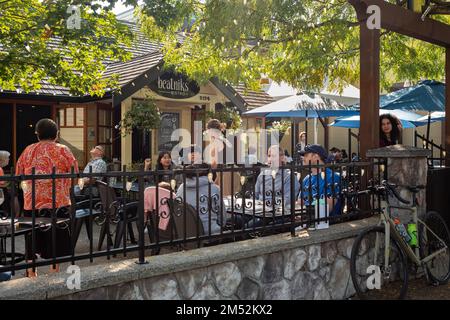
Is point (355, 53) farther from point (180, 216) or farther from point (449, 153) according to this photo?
point (180, 216)

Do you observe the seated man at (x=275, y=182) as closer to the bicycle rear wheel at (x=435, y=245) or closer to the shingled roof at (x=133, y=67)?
the bicycle rear wheel at (x=435, y=245)

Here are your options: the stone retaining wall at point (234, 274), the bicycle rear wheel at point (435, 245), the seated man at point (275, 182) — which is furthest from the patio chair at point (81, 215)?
the bicycle rear wheel at point (435, 245)

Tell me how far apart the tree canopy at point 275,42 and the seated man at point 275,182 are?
202 centimetres

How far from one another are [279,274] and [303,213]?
0.78 meters

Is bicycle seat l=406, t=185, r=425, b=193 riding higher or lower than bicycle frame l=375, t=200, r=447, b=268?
higher

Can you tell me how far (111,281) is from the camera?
3.23m

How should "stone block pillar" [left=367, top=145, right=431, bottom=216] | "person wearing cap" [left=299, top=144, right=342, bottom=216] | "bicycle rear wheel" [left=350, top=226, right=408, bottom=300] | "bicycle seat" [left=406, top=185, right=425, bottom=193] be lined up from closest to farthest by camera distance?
"bicycle rear wheel" [left=350, top=226, right=408, bottom=300]
"person wearing cap" [left=299, top=144, right=342, bottom=216]
"bicycle seat" [left=406, top=185, right=425, bottom=193]
"stone block pillar" [left=367, top=145, right=431, bottom=216]

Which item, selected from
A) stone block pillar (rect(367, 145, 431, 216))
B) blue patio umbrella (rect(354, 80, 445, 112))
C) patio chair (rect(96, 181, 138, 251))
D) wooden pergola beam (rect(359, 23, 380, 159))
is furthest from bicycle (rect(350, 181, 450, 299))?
blue patio umbrella (rect(354, 80, 445, 112))

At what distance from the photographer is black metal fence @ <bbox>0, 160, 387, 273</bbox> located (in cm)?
371

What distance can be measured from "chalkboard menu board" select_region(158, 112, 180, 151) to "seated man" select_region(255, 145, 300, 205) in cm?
587

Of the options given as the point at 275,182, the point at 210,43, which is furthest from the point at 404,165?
the point at 210,43

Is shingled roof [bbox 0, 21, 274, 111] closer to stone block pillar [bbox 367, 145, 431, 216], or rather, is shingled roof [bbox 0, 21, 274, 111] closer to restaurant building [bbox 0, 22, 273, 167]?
restaurant building [bbox 0, 22, 273, 167]

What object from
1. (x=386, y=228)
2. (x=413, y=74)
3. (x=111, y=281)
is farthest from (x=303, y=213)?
(x=413, y=74)

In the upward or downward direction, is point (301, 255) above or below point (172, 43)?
below
